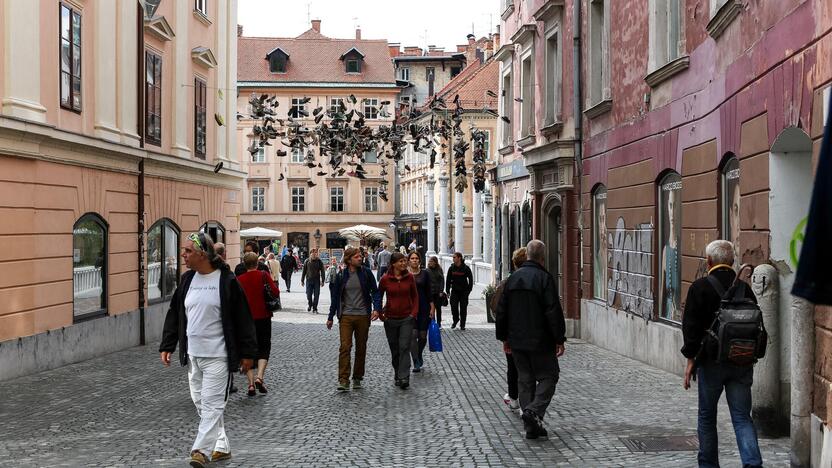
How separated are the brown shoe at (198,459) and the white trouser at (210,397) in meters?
0.03

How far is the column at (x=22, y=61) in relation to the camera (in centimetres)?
1511

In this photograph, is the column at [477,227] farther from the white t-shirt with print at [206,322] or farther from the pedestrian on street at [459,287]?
the white t-shirt with print at [206,322]

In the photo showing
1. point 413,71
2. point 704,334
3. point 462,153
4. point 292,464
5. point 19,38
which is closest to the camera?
point 704,334

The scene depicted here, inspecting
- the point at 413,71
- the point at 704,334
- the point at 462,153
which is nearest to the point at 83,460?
the point at 704,334

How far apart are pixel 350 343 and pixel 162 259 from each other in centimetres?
1062

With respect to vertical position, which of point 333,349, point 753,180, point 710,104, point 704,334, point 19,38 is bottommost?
point 333,349

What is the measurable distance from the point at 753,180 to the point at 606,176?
8.60 meters

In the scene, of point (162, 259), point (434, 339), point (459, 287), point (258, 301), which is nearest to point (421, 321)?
point (434, 339)

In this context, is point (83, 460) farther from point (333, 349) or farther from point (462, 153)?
point (462, 153)

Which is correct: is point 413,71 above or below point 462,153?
above

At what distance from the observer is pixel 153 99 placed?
2219 cm

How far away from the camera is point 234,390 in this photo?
13.4 meters

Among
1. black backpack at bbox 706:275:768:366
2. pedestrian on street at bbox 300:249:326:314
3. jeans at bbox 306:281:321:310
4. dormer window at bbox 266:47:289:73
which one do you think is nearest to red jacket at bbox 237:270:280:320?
black backpack at bbox 706:275:768:366

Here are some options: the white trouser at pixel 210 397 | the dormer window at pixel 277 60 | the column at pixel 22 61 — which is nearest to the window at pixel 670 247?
the white trouser at pixel 210 397
